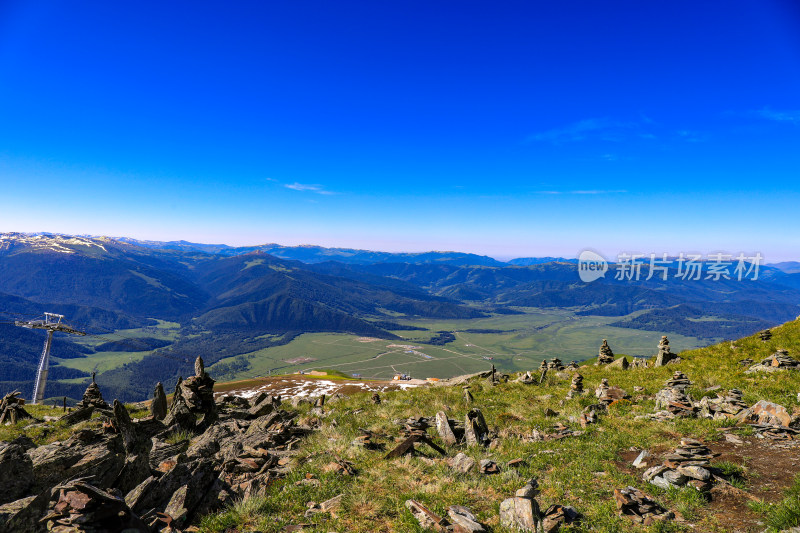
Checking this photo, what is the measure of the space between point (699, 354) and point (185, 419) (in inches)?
1760

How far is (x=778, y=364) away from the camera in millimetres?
22641

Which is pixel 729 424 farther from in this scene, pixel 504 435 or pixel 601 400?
pixel 504 435

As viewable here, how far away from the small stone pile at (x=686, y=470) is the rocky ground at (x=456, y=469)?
54 millimetres

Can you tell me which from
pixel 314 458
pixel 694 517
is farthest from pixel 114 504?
pixel 694 517

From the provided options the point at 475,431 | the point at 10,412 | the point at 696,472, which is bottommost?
the point at 10,412

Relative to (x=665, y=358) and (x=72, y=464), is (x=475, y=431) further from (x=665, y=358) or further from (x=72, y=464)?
(x=665, y=358)

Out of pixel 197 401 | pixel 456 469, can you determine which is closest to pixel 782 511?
pixel 456 469

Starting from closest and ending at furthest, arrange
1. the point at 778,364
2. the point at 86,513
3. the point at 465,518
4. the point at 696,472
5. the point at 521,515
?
1. the point at 86,513
2. the point at 521,515
3. the point at 465,518
4. the point at 696,472
5. the point at 778,364

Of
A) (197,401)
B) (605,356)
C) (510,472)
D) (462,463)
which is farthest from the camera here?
(605,356)

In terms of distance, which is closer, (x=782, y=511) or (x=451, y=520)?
(x=782, y=511)

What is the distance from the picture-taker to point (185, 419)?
23719 millimetres

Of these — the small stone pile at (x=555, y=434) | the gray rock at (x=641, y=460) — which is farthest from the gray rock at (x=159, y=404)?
the gray rock at (x=641, y=460)

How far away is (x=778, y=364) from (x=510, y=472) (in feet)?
78.2

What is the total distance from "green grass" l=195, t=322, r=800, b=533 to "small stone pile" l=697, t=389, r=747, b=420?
81cm
